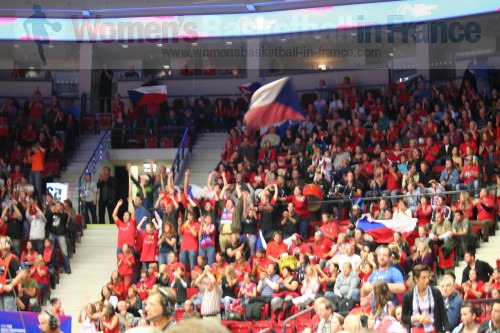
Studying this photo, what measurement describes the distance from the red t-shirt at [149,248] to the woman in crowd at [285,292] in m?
3.41

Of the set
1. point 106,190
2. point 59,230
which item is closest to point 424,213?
point 59,230

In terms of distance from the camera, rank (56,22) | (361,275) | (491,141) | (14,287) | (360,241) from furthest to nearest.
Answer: (56,22), (491,141), (14,287), (360,241), (361,275)

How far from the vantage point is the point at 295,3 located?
90.5ft

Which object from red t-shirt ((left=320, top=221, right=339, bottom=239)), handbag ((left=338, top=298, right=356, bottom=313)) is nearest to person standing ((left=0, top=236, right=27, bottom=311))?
red t-shirt ((left=320, top=221, right=339, bottom=239))

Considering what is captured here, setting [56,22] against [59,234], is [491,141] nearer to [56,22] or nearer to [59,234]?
[59,234]

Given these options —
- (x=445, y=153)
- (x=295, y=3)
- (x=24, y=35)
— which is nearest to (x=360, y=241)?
(x=445, y=153)

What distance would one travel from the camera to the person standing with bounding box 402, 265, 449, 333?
8.53 metres

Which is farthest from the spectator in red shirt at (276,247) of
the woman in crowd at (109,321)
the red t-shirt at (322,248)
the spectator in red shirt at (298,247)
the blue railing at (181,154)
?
the blue railing at (181,154)

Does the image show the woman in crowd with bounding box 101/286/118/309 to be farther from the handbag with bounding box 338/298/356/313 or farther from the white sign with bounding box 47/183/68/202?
the white sign with bounding box 47/183/68/202

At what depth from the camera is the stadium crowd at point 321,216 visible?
49.3 ft

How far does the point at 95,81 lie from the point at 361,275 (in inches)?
650

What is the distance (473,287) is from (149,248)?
7.23 m

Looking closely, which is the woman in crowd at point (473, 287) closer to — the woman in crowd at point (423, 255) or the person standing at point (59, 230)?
the woman in crowd at point (423, 255)

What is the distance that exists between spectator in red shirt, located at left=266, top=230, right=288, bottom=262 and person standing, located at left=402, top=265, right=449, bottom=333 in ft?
28.0
